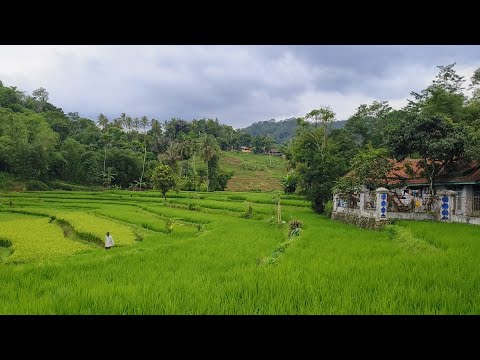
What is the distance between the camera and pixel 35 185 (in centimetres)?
3522

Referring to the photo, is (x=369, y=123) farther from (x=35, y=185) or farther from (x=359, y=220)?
(x=35, y=185)

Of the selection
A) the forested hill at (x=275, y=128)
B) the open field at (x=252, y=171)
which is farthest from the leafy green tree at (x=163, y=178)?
the forested hill at (x=275, y=128)

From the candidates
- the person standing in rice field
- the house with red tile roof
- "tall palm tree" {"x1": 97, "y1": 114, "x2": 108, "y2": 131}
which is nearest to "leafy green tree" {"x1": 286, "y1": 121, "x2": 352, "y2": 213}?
the house with red tile roof

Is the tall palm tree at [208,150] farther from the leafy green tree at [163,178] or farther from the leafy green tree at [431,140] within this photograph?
the leafy green tree at [431,140]

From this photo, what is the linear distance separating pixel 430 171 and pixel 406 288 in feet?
51.4

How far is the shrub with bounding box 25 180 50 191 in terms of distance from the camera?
3472cm

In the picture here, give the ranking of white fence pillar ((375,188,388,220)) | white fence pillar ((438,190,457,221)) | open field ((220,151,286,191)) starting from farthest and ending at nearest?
open field ((220,151,286,191))
white fence pillar ((438,190,457,221))
white fence pillar ((375,188,388,220))

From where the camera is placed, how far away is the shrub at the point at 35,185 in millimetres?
34719

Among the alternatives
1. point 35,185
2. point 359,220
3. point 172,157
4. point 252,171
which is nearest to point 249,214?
point 359,220

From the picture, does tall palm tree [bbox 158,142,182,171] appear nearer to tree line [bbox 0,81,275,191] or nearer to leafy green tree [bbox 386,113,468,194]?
tree line [bbox 0,81,275,191]
